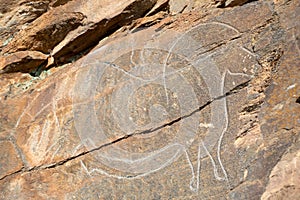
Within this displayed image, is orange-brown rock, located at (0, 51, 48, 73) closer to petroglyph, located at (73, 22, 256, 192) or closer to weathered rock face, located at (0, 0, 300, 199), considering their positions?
weathered rock face, located at (0, 0, 300, 199)

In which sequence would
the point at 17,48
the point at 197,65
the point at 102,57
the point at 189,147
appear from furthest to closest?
the point at 17,48
the point at 102,57
the point at 197,65
the point at 189,147

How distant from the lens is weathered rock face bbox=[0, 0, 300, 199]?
3047mm

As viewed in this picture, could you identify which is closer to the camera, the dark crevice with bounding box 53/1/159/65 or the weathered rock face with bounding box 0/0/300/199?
the weathered rock face with bounding box 0/0/300/199

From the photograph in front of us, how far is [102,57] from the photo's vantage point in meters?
3.82

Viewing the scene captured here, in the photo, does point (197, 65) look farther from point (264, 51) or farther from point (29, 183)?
point (29, 183)

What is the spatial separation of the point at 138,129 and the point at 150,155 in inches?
7.8

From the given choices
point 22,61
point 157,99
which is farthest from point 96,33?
point 157,99

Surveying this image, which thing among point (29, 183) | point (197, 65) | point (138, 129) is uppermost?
point (197, 65)

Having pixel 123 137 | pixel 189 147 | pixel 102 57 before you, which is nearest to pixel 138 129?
pixel 123 137

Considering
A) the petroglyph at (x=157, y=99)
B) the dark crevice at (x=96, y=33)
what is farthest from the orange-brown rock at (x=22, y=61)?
the petroglyph at (x=157, y=99)

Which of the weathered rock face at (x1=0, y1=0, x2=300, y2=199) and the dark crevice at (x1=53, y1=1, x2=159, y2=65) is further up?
the dark crevice at (x1=53, y1=1, x2=159, y2=65)

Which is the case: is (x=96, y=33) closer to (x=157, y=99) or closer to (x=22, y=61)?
(x=22, y=61)

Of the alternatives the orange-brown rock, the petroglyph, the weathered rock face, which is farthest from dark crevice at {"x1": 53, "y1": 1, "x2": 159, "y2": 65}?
the petroglyph

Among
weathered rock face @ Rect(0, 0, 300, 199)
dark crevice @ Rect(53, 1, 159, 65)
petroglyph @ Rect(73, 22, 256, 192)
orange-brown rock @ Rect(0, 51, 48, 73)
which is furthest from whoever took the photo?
orange-brown rock @ Rect(0, 51, 48, 73)
